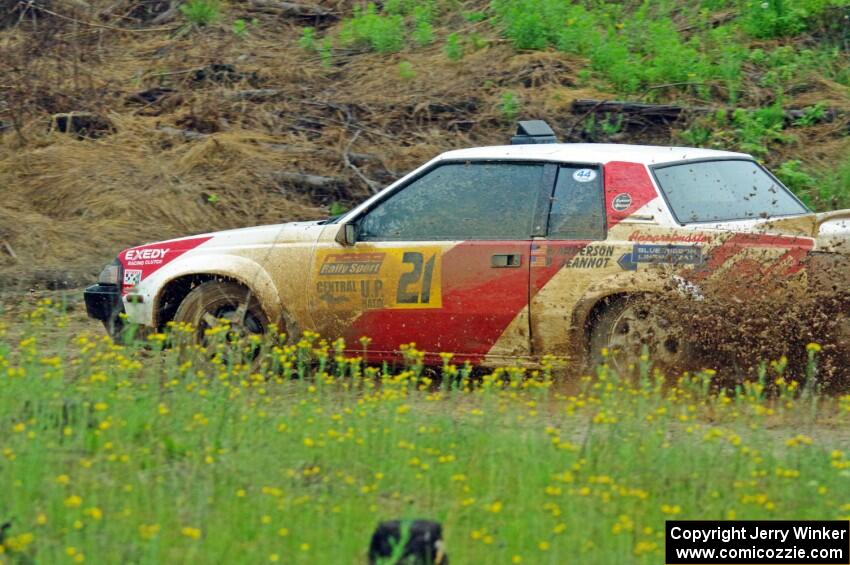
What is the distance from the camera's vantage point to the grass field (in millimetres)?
4637

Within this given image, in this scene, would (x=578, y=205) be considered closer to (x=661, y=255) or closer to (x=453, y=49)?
(x=661, y=255)

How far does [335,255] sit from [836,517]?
3675 millimetres

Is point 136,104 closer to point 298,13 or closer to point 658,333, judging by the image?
point 298,13

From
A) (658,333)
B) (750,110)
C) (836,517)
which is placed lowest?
(836,517)

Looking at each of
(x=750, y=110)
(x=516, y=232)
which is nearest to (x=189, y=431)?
(x=516, y=232)

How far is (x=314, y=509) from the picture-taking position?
4930mm

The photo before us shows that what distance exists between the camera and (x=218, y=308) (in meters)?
8.10

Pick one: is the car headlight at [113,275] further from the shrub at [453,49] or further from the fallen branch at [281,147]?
the shrub at [453,49]

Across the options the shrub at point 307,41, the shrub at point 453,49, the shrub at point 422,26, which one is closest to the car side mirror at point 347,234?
the shrub at point 453,49

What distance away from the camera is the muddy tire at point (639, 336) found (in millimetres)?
7094

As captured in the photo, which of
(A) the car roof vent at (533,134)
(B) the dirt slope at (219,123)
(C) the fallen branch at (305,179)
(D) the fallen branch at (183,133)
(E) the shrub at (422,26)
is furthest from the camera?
(E) the shrub at (422,26)

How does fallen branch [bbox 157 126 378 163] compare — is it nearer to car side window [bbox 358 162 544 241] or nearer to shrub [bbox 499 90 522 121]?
shrub [bbox 499 90 522 121]

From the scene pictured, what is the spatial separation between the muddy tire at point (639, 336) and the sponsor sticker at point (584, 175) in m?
0.70

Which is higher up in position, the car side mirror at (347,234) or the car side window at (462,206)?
the car side window at (462,206)
